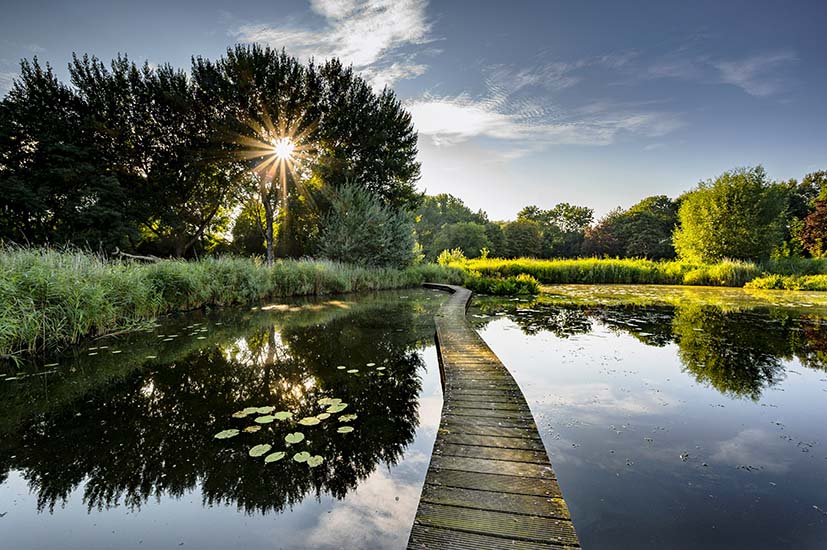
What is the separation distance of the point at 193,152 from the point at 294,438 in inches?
792

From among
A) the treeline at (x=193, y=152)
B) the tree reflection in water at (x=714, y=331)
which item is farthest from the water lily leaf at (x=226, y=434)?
the treeline at (x=193, y=152)

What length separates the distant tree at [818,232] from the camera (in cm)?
1978

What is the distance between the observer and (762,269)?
1902 centimetres

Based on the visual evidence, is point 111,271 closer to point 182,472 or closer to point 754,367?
point 182,472

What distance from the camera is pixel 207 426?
278cm

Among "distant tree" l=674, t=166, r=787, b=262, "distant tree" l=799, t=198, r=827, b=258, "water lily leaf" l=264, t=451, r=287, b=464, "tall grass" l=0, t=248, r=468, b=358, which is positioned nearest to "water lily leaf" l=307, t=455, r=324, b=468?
"water lily leaf" l=264, t=451, r=287, b=464

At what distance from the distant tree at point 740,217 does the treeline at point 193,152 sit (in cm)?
1918

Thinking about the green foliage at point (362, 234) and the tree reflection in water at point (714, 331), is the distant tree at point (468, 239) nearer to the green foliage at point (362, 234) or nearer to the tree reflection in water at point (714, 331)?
the green foliage at point (362, 234)

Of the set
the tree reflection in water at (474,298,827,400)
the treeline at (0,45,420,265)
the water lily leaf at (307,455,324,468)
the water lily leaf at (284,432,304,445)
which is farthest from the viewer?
the treeline at (0,45,420,265)

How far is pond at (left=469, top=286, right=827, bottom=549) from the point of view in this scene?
1.77m

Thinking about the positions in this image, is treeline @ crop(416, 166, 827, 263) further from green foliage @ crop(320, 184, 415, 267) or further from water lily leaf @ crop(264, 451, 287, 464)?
water lily leaf @ crop(264, 451, 287, 464)

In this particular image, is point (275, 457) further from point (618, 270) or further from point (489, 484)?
point (618, 270)

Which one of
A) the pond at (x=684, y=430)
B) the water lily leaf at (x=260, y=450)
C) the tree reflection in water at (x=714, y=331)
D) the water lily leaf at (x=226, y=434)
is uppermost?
the tree reflection in water at (x=714, y=331)

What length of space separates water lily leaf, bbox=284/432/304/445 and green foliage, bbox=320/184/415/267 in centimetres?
1384
